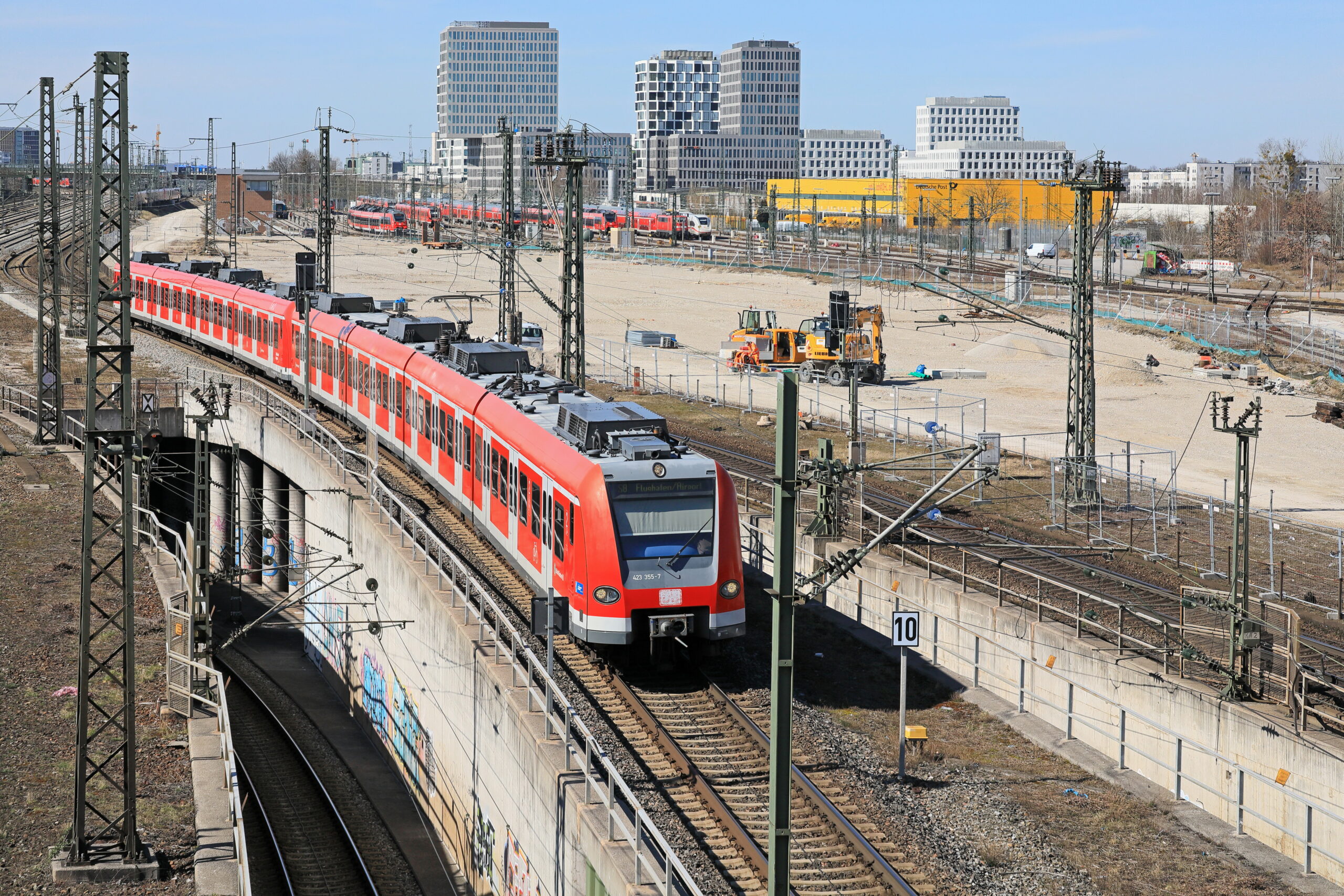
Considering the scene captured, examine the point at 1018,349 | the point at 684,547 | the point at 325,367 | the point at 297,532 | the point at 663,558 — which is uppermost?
the point at 1018,349

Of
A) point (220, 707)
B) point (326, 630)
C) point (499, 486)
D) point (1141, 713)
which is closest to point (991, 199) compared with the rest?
point (326, 630)

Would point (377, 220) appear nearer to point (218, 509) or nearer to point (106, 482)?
point (218, 509)

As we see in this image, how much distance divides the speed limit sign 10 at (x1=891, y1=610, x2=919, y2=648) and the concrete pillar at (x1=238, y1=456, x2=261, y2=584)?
30.9m

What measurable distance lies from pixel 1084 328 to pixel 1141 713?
13726 millimetres

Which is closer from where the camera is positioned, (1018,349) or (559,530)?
(559,530)

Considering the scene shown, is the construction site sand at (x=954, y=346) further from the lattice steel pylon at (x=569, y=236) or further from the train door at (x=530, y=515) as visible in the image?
the train door at (x=530, y=515)

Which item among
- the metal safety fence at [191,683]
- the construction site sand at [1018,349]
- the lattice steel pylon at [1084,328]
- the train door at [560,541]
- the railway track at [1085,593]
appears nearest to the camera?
the metal safety fence at [191,683]

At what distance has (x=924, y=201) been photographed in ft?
461

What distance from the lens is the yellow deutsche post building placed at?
129 metres

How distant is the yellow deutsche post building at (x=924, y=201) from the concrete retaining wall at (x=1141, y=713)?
296ft

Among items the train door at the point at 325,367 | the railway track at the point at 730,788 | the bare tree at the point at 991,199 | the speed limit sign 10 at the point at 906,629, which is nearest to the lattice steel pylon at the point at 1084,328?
the speed limit sign 10 at the point at 906,629

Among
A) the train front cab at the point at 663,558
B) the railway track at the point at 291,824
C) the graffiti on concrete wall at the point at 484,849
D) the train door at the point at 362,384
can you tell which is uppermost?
the train door at the point at 362,384

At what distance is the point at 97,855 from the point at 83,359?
47578 millimetres

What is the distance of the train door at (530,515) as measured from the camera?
2336 centimetres
